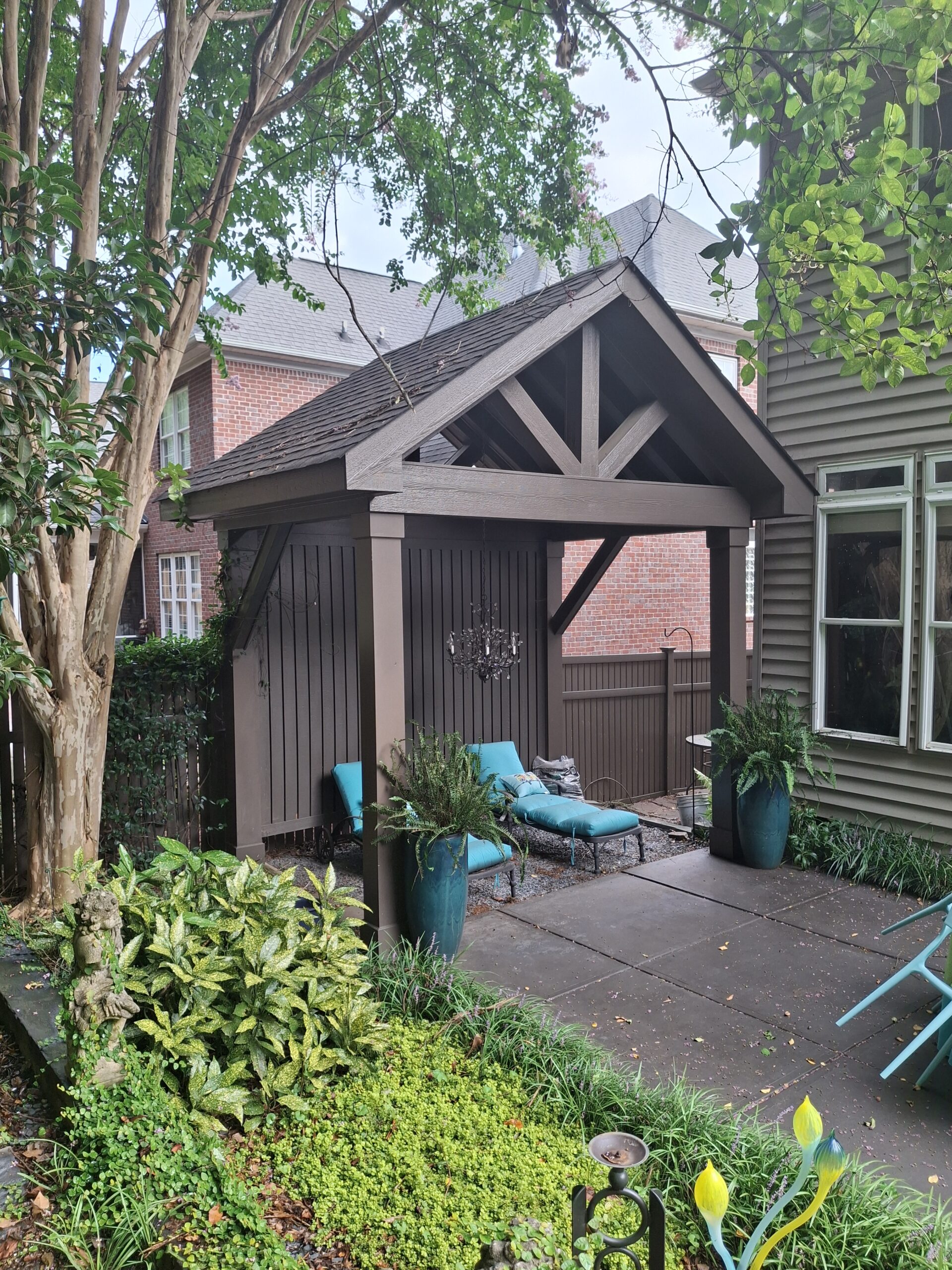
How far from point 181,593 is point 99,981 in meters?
14.3

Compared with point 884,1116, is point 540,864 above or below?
below

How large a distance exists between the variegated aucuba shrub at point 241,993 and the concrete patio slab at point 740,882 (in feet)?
9.71

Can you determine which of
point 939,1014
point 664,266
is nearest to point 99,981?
point 939,1014

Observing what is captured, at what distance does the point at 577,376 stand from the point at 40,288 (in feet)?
10.8

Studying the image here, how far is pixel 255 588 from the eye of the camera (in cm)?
655

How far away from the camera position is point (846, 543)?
6.51m

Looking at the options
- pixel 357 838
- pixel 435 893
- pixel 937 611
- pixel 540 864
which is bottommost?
pixel 540 864

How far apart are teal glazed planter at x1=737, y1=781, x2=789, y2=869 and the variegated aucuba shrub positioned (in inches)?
139

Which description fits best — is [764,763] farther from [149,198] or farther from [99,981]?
[149,198]

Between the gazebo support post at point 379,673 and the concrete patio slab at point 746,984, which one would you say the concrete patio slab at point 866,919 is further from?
the gazebo support post at point 379,673

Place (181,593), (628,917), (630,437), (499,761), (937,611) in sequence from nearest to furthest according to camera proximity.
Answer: (628,917) → (630,437) → (937,611) → (499,761) → (181,593)

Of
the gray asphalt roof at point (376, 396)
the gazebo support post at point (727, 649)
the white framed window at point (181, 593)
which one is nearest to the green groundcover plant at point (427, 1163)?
the gray asphalt roof at point (376, 396)

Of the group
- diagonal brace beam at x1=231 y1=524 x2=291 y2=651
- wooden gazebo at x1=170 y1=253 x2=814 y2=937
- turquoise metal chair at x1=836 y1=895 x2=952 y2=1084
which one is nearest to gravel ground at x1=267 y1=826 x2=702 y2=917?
wooden gazebo at x1=170 y1=253 x2=814 y2=937

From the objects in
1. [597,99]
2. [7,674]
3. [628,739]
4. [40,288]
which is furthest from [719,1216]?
[628,739]
